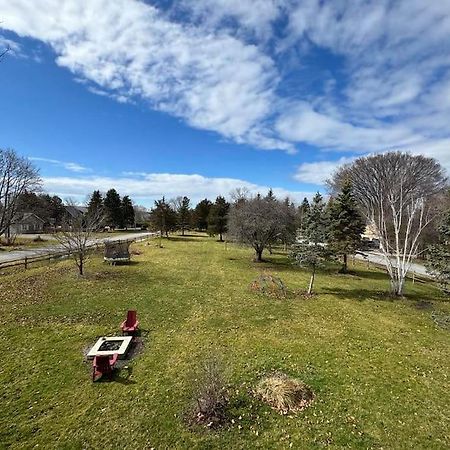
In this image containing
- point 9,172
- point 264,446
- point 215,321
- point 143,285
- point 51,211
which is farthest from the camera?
point 51,211

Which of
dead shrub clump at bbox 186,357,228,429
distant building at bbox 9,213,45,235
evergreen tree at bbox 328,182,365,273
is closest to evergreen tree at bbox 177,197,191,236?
distant building at bbox 9,213,45,235

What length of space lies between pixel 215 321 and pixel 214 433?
22.1ft

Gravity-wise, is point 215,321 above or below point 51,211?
below

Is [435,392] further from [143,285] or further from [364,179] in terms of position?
[364,179]

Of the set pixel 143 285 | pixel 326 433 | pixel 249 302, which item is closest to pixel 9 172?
pixel 143 285

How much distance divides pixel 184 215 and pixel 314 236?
159ft

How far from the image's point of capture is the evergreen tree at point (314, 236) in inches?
687

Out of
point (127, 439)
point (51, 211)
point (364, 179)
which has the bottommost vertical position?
point (127, 439)

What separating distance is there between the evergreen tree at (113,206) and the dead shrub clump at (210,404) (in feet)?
234

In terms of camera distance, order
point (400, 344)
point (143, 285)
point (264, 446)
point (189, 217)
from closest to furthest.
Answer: point (264, 446) < point (400, 344) < point (143, 285) < point (189, 217)

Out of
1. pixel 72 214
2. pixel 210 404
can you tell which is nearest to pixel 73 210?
pixel 72 214

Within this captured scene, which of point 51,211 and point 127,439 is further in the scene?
point 51,211

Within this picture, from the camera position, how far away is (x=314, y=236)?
687 inches

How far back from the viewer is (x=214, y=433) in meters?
6.32
